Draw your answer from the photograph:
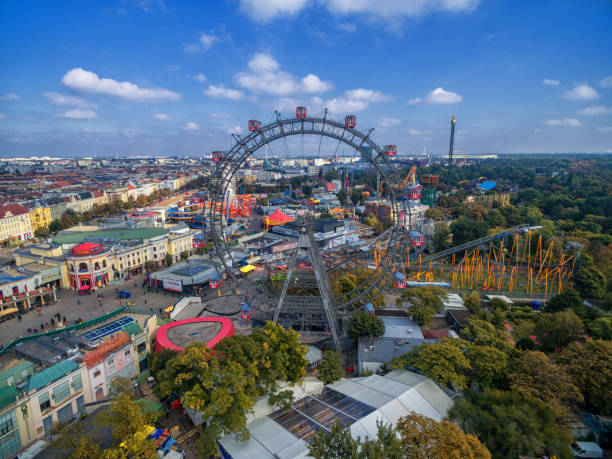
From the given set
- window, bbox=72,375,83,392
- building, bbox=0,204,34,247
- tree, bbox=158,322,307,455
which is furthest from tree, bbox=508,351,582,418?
building, bbox=0,204,34,247

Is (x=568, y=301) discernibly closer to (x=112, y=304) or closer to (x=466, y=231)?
(x=466, y=231)

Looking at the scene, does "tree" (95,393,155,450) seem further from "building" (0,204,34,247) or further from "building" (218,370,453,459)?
"building" (0,204,34,247)

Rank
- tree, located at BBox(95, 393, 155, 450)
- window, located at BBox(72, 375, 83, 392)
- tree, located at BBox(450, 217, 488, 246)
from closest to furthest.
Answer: tree, located at BBox(95, 393, 155, 450) < window, located at BBox(72, 375, 83, 392) < tree, located at BBox(450, 217, 488, 246)

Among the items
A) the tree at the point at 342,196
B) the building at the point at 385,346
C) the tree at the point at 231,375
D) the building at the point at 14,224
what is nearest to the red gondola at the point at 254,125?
the tree at the point at 231,375

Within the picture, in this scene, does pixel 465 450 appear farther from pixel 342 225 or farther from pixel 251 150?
pixel 342 225

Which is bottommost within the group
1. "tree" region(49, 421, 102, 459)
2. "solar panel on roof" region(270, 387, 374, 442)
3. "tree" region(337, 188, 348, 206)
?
"solar panel on roof" region(270, 387, 374, 442)

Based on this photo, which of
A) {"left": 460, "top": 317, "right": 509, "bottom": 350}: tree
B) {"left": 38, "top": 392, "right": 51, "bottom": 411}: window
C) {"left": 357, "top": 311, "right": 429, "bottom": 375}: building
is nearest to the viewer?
{"left": 38, "top": 392, "right": 51, "bottom": 411}: window

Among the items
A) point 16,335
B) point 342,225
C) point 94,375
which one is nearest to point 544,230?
point 342,225

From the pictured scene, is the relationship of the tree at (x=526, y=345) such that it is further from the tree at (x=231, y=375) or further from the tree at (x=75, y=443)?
the tree at (x=75, y=443)
